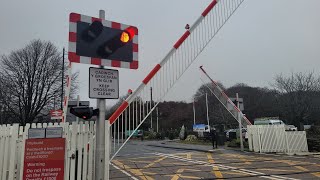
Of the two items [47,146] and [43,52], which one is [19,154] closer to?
[47,146]

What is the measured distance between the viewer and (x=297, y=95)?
37.8 meters

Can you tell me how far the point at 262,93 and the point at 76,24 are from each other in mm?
82954

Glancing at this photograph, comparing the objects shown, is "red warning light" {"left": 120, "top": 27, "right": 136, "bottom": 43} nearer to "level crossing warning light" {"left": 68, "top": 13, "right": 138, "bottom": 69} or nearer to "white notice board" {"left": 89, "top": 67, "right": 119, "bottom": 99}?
"level crossing warning light" {"left": 68, "top": 13, "right": 138, "bottom": 69}

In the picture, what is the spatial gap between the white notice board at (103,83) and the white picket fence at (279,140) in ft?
47.9

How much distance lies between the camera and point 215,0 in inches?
261

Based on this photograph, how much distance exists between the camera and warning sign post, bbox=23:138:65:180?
507cm

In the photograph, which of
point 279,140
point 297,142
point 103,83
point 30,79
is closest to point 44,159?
point 103,83

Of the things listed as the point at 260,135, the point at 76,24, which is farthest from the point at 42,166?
the point at 260,135

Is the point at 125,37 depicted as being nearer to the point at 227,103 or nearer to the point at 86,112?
the point at 86,112

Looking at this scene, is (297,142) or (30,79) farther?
(30,79)

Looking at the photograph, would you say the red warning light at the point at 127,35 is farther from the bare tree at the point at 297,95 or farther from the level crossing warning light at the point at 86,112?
the bare tree at the point at 297,95

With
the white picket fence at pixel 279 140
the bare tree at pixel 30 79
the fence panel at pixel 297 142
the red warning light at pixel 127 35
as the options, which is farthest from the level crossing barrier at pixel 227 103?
the bare tree at pixel 30 79

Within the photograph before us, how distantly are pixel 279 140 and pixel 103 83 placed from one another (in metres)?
15.0

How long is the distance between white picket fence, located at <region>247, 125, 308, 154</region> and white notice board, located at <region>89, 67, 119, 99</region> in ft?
47.9
